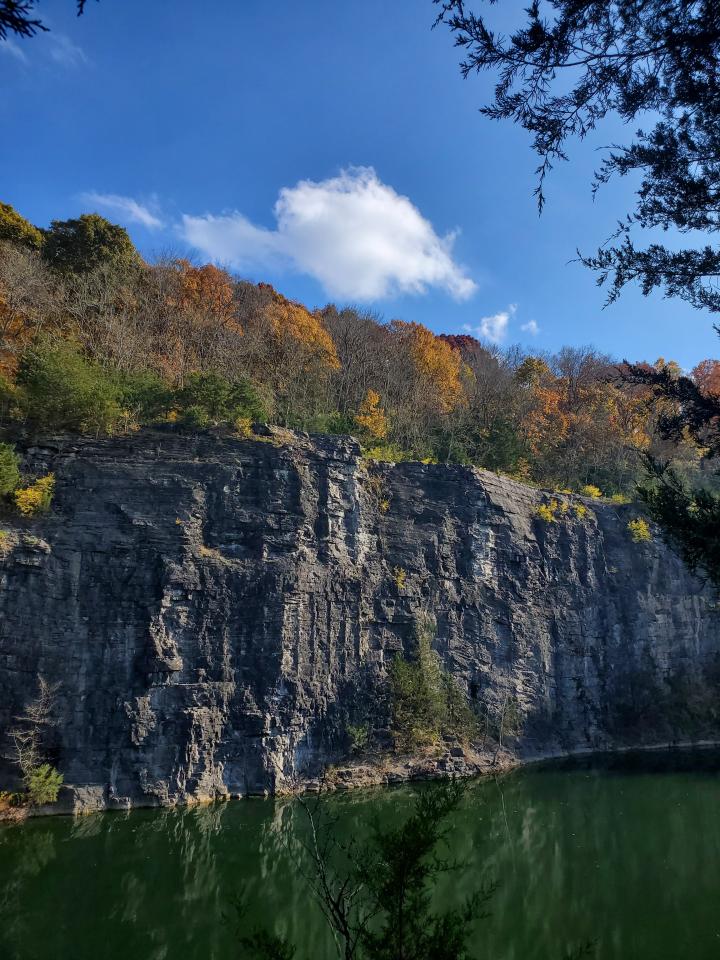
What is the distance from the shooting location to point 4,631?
15.4 meters

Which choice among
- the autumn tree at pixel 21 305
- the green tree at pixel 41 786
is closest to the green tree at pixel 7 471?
the autumn tree at pixel 21 305

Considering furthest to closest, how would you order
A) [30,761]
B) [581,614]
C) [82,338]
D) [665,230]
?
[581,614] < [82,338] < [30,761] < [665,230]

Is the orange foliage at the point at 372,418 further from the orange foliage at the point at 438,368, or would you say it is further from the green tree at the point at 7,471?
the green tree at the point at 7,471

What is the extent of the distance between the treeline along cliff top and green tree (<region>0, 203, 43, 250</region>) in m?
0.06

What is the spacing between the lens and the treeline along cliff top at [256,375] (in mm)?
19125

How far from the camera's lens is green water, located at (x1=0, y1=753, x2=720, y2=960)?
9711 mm

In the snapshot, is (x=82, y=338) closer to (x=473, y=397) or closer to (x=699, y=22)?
(x=473, y=397)

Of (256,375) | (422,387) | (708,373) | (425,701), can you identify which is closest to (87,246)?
(256,375)

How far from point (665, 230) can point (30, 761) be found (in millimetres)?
15787

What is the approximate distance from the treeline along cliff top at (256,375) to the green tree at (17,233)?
55 millimetres

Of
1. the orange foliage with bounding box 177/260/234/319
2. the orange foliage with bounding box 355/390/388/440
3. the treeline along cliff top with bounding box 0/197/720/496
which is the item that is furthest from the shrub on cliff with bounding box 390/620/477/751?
the orange foliage with bounding box 177/260/234/319

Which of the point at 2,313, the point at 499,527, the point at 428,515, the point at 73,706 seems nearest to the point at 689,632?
the point at 499,527

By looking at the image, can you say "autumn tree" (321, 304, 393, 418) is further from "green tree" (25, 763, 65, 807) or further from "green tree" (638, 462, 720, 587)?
"green tree" (638, 462, 720, 587)

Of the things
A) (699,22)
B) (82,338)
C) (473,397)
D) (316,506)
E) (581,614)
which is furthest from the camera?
(473,397)
